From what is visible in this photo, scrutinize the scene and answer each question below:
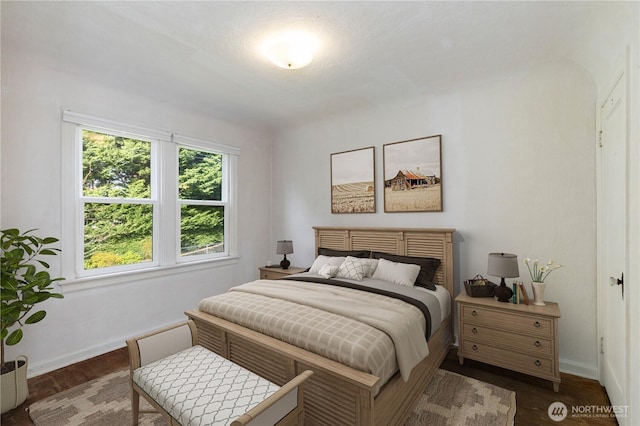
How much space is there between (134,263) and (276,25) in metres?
2.90

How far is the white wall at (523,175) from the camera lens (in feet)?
8.16

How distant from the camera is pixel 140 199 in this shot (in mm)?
3309

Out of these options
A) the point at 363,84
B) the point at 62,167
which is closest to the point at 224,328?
the point at 62,167

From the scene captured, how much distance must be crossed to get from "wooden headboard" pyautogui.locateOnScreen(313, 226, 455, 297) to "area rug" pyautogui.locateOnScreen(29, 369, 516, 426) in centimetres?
97

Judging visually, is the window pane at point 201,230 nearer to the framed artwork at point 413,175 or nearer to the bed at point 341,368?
the bed at point 341,368

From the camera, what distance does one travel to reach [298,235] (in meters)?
4.46

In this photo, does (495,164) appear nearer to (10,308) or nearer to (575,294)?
(575,294)

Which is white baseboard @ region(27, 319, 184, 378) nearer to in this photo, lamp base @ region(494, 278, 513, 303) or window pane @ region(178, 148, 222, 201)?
window pane @ region(178, 148, 222, 201)

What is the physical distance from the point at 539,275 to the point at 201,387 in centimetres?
279

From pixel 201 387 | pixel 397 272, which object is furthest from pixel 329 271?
pixel 201 387

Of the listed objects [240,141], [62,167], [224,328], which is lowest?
[224,328]

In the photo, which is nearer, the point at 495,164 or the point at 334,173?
the point at 495,164

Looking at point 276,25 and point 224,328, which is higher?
point 276,25

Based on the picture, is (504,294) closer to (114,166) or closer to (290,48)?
(290,48)
